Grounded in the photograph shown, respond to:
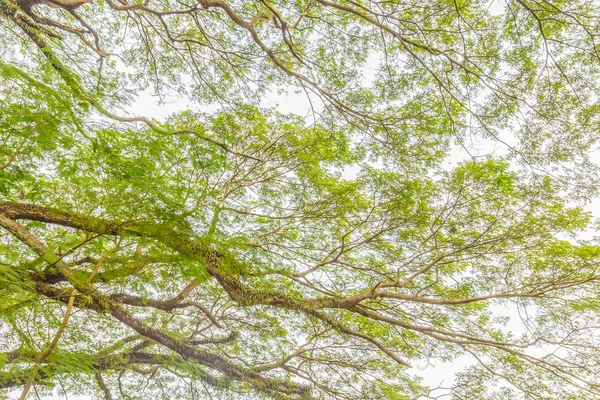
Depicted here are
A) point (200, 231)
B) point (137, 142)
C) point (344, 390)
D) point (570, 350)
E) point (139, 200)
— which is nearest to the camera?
point (139, 200)

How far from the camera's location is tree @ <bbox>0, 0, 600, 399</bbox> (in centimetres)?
250

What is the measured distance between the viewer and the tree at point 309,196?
250 centimetres

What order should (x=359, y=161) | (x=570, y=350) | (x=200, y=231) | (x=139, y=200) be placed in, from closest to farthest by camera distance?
(x=139, y=200) → (x=200, y=231) → (x=570, y=350) → (x=359, y=161)

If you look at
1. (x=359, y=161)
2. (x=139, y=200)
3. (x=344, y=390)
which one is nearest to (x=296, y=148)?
(x=359, y=161)

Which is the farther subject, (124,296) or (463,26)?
(124,296)

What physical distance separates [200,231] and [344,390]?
2738 millimetres

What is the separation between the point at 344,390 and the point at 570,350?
2.31m

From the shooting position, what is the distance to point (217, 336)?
14.6ft

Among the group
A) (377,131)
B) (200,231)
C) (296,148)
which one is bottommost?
(200,231)

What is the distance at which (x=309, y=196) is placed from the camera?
399cm

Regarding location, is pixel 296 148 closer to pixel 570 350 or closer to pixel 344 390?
pixel 344 390

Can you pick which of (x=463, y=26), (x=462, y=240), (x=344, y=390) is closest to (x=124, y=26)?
(x=463, y=26)

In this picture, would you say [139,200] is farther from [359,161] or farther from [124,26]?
[124,26]

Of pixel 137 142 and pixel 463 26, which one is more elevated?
pixel 463 26
